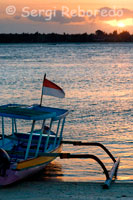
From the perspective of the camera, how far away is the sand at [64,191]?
8414 mm

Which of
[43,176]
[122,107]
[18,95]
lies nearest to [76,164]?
[43,176]

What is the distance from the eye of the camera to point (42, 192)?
8.77 m

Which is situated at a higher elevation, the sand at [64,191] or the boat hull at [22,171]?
the boat hull at [22,171]

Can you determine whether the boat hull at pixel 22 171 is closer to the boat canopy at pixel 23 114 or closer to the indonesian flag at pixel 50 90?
the boat canopy at pixel 23 114

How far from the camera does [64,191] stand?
8.87 meters

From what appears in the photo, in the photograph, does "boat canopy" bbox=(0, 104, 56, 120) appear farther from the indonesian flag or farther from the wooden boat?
the indonesian flag

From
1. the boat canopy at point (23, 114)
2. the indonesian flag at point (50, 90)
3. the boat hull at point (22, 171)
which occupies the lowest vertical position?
the boat hull at point (22, 171)

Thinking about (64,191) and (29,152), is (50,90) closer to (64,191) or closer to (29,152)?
(29,152)

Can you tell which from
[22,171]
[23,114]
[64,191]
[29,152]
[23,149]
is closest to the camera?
[64,191]

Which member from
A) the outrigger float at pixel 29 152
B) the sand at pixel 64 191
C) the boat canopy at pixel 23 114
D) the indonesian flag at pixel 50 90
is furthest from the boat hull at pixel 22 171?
the indonesian flag at pixel 50 90

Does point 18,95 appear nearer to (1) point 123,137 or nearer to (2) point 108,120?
(2) point 108,120

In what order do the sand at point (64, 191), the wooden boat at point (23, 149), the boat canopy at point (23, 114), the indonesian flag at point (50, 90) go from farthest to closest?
the indonesian flag at point (50, 90) → the boat canopy at point (23, 114) → the wooden boat at point (23, 149) → the sand at point (64, 191)

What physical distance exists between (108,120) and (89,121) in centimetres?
102

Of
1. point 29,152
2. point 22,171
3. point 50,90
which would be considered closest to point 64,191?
point 22,171
